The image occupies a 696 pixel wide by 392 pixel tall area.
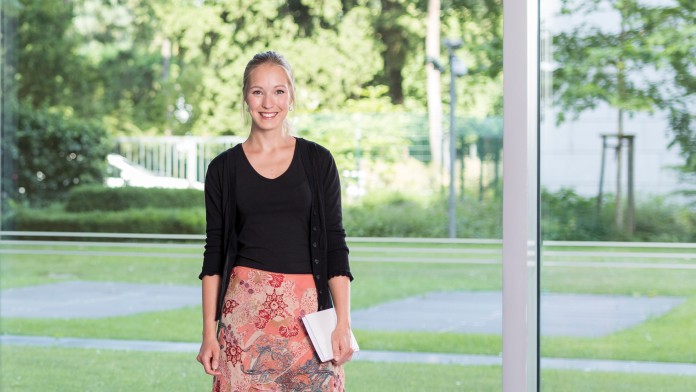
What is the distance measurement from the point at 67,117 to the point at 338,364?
12.2 feet

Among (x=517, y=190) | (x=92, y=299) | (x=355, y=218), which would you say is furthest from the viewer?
(x=92, y=299)

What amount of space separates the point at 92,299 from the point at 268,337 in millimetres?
3690

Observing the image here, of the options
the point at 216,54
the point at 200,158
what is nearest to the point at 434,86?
the point at 216,54

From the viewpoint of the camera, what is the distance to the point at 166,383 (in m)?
4.34

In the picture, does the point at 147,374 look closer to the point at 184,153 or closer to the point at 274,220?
the point at 184,153

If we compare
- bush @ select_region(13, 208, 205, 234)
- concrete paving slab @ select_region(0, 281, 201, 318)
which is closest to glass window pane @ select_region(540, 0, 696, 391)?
bush @ select_region(13, 208, 205, 234)

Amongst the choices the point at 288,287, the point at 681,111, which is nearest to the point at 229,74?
the point at 681,111

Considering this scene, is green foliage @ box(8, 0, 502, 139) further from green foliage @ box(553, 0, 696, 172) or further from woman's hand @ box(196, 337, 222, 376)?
woman's hand @ box(196, 337, 222, 376)

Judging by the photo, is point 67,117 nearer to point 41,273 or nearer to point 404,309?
point 41,273

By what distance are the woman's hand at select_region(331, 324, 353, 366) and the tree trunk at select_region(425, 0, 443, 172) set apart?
3.09 meters

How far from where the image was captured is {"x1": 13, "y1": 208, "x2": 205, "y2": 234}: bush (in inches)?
200

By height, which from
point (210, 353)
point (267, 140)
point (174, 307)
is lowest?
point (174, 307)

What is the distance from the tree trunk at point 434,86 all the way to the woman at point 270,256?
3.05 meters

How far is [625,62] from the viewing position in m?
2.95
